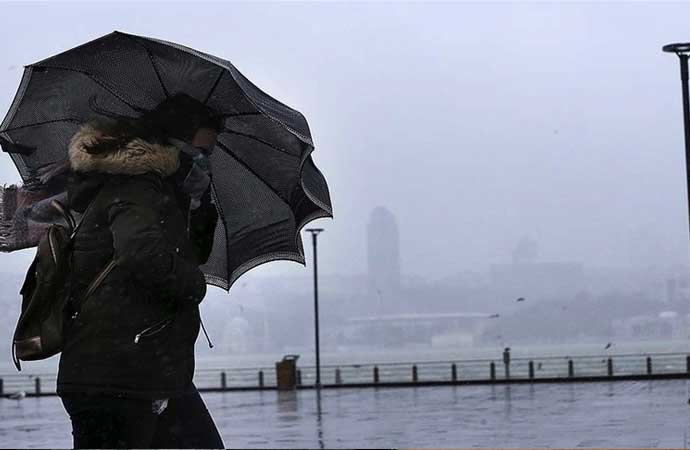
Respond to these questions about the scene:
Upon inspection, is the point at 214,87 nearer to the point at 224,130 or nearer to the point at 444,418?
the point at 224,130

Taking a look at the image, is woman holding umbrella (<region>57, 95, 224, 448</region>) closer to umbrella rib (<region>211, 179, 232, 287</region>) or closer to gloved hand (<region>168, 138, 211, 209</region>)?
gloved hand (<region>168, 138, 211, 209</region>)

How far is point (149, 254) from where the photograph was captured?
3.84 meters

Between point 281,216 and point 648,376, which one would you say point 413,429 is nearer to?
point 281,216

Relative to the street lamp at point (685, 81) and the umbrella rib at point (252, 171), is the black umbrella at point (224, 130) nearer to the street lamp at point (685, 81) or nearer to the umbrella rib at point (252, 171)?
the umbrella rib at point (252, 171)

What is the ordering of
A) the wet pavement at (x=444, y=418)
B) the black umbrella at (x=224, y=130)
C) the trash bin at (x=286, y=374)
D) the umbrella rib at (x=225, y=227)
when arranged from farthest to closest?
the trash bin at (x=286, y=374), the wet pavement at (x=444, y=418), the umbrella rib at (x=225, y=227), the black umbrella at (x=224, y=130)

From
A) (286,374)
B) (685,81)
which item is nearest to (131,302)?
(685,81)

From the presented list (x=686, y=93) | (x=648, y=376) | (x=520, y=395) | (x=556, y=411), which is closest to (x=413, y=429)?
(x=556, y=411)

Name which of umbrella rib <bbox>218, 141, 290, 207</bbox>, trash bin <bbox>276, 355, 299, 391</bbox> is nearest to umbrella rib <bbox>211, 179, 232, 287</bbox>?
umbrella rib <bbox>218, 141, 290, 207</bbox>

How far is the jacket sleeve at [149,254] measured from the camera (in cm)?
383

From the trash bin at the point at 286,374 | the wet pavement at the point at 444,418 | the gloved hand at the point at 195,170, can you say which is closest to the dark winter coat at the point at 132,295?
the gloved hand at the point at 195,170

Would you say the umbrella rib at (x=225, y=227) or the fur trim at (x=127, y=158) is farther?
the umbrella rib at (x=225, y=227)

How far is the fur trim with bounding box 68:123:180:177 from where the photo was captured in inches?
162

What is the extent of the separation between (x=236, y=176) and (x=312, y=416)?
22417 mm

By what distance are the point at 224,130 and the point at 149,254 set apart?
1105 mm
